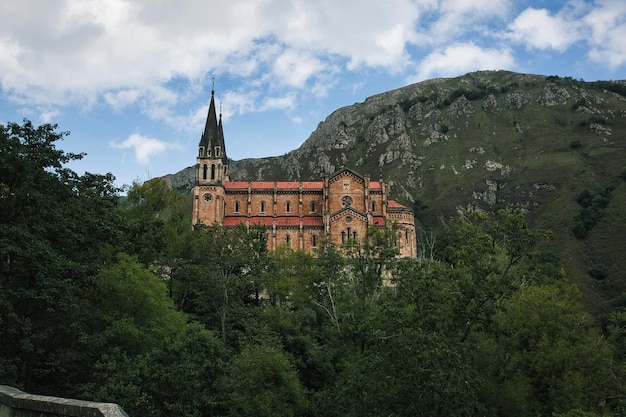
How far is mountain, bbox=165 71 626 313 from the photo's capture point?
9044 cm

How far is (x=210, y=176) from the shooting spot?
70.7m

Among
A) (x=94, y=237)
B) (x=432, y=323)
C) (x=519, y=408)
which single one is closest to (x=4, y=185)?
(x=94, y=237)

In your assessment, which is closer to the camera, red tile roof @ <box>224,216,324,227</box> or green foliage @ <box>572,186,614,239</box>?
red tile roof @ <box>224,216,324,227</box>

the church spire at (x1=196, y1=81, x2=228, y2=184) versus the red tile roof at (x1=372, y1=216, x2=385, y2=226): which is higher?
the church spire at (x1=196, y1=81, x2=228, y2=184)

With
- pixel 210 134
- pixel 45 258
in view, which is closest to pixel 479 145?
pixel 210 134

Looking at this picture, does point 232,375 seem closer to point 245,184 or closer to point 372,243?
point 372,243

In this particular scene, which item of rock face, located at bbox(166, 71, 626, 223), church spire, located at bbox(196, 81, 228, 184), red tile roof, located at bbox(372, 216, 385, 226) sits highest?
rock face, located at bbox(166, 71, 626, 223)

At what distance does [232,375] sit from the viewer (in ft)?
76.8

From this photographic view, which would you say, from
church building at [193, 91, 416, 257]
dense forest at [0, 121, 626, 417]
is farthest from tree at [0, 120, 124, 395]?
church building at [193, 91, 416, 257]

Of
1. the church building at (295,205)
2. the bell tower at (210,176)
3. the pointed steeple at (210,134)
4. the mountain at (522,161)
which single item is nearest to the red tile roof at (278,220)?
the church building at (295,205)

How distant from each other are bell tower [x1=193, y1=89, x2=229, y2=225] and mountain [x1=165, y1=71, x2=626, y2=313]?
4981 cm

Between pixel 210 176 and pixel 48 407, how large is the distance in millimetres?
61660

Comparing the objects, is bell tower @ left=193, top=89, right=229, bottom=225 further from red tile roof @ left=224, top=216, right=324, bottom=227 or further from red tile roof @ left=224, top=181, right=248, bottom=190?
red tile roof @ left=224, top=216, right=324, bottom=227

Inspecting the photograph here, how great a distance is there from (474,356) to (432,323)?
2333 millimetres
